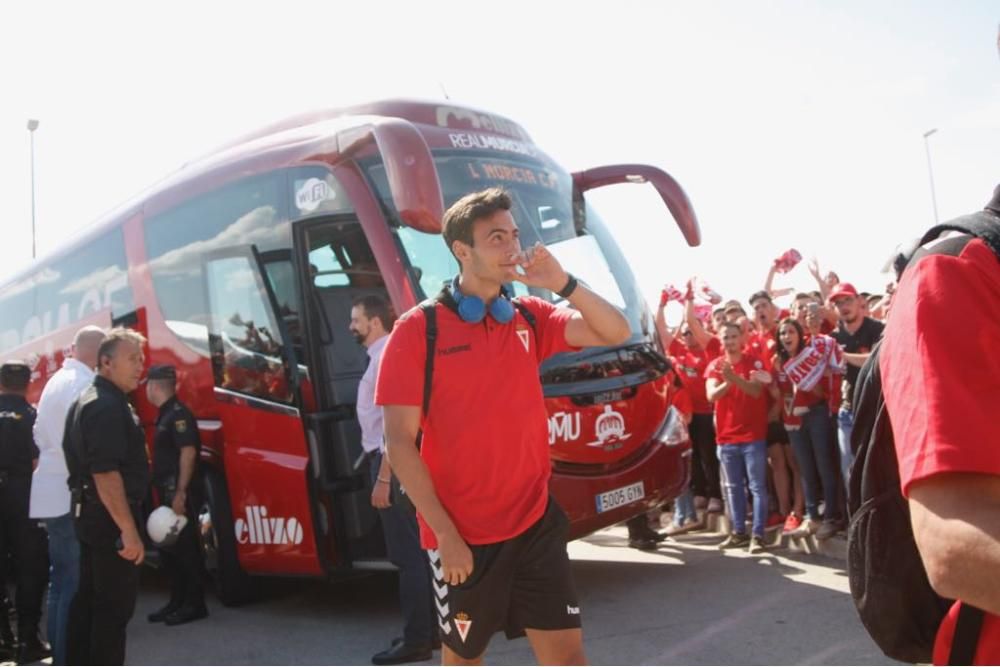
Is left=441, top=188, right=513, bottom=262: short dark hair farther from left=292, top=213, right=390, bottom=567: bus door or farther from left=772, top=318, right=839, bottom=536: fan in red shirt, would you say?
left=772, top=318, right=839, bottom=536: fan in red shirt

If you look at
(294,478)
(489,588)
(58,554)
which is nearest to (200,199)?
(294,478)

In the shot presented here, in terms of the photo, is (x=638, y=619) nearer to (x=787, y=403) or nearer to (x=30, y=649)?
(x=787, y=403)

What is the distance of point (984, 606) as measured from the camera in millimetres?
1113

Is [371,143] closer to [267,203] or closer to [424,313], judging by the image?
[267,203]

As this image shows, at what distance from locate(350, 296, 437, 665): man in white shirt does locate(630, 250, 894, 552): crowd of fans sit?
2.77 metres

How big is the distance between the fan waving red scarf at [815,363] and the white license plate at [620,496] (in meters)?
1.89

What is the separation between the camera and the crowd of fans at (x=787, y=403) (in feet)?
23.1

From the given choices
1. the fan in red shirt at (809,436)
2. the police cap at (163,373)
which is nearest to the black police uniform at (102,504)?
the police cap at (163,373)

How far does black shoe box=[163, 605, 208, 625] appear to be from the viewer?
6.45m

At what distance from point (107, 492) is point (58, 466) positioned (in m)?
1.53

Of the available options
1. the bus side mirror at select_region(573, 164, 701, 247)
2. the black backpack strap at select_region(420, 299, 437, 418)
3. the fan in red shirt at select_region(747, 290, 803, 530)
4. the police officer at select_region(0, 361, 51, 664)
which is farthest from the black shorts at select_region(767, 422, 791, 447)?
the police officer at select_region(0, 361, 51, 664)

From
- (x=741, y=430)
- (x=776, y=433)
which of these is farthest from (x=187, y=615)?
(x=776, y=433)

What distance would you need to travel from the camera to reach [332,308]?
A: 600 centimetres

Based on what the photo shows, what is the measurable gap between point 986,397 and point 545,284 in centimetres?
201
